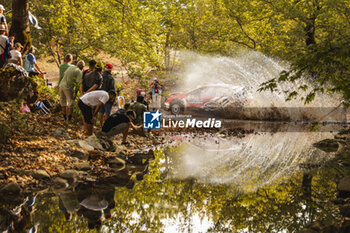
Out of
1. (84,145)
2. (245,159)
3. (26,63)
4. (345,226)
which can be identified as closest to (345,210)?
(345,226)

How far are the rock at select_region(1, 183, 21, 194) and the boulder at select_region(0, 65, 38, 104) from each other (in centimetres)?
293

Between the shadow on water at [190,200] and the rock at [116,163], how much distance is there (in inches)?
11.0

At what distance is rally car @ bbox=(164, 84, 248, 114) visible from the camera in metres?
20.1

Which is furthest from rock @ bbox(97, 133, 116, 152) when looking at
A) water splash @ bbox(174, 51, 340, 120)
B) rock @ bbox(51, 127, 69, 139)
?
water splash @ bbox(174, 51, 340, 120)

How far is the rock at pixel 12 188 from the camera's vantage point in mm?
6188

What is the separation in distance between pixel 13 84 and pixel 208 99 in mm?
12818

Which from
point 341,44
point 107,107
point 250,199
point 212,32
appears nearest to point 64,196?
point 250,199

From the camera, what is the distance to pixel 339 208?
5891mm

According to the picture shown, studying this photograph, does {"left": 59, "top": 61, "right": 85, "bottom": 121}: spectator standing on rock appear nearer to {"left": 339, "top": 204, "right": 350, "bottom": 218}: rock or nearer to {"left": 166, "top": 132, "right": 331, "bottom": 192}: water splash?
{"left": 166, "top": 132, "right": 331, "bottom": 192}: water splash

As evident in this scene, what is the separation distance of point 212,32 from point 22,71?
2059cm

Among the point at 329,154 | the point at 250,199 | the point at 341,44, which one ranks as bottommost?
the point at 329,154

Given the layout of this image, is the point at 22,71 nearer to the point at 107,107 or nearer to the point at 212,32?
the point at 107,107

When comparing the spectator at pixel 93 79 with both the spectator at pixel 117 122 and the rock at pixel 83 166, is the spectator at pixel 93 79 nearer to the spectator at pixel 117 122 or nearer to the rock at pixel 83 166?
the spectator at pixel 117 122

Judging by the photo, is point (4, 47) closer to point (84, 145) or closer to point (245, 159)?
point (84, 145)
